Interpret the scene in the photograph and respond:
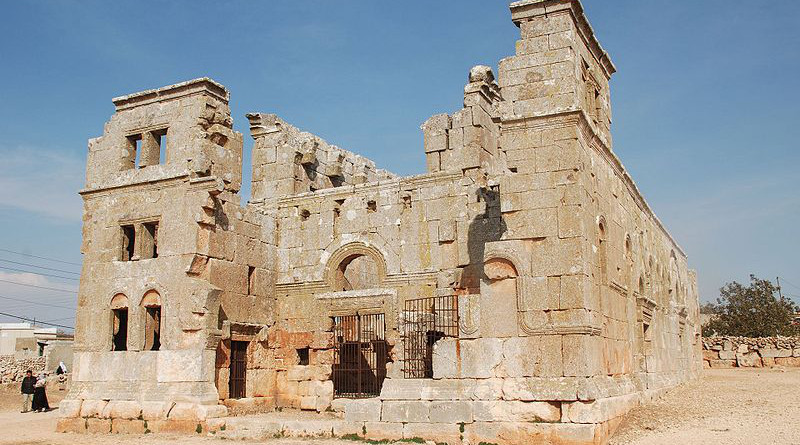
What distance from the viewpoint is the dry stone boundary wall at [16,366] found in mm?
23484

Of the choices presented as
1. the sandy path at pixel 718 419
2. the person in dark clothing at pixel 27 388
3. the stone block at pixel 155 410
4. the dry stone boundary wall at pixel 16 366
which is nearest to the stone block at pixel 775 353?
the sandy path at pixel 718 419

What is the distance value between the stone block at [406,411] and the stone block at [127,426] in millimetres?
5199

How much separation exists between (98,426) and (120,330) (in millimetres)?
2082

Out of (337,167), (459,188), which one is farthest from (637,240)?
(337,167)

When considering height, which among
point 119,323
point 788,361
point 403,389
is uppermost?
point 119,323

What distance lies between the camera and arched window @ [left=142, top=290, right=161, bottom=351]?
1410 centimetres

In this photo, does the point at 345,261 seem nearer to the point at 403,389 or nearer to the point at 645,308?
the point at 403,389

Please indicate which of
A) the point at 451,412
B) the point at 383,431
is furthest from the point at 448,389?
the point at 383,431

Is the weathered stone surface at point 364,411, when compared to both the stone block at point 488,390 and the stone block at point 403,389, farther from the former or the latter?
the stone block at point 488,390

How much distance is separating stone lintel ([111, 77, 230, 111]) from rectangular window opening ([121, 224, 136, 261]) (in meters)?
2.61

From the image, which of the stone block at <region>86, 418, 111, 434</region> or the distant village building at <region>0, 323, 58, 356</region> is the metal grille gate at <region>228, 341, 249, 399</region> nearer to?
the stone block at <region>86, 418, 111, 434</region>

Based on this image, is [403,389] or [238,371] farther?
[238,371]

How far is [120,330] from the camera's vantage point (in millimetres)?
15031

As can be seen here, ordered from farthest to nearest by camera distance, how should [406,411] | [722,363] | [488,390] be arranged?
[722,363], [406,411], [488,390]
